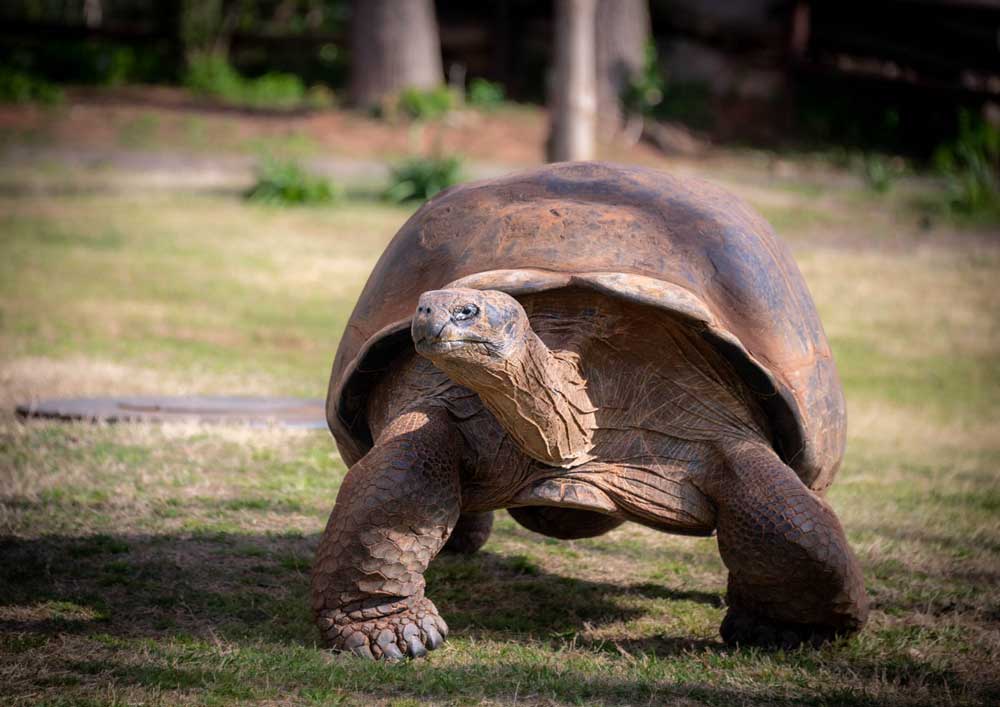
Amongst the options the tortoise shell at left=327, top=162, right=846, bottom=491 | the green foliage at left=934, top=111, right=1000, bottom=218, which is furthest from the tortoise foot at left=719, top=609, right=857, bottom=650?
the green foliage at left=934, top=111, right=1000, bottom=218

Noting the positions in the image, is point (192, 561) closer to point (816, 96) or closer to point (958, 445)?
point (958, 445)

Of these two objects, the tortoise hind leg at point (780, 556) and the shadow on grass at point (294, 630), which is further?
the tortoise hind leg at point (780, 556)

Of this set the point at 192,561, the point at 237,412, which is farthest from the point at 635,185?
the point at 237,412

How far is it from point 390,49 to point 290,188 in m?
3.73

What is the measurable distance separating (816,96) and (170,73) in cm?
930

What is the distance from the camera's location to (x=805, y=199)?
1209 centimetres

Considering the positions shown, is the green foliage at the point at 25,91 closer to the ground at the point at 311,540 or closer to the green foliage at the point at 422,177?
the green foliage at the point at 422,177

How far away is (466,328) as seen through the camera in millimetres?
2486

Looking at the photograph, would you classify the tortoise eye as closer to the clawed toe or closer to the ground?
the ground

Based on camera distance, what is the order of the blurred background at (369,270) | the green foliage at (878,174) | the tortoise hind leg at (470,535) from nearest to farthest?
the blurred background at (369,270) < the tortoise hind leg at (470,535) < the green foliage at (878,174)

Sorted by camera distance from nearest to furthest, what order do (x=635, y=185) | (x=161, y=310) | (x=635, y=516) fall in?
(x=635, y=516)
(x=635, y=185)
(x=161, y=310)

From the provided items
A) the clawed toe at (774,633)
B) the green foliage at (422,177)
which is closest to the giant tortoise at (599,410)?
the clawed toe at (774,633)

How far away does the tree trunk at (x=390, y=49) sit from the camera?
46.9 ft

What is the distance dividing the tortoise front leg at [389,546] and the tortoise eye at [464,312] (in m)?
0.51
